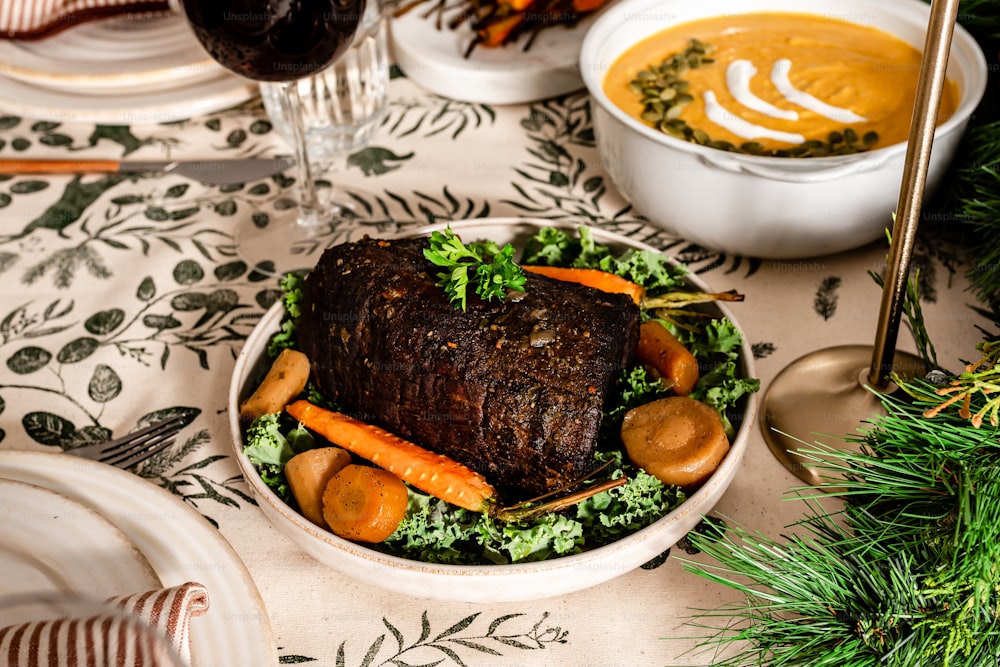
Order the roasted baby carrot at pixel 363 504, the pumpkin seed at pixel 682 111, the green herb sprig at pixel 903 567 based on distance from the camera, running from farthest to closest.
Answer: the pumpkin seed at pixel 682 111
the roasted baby carrot at pixel 363 504
the green herb sprig at pixel 903 567

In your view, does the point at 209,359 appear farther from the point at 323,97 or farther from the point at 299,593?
the point at 323,97

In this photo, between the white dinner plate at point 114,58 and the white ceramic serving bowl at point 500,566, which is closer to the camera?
the white ceramic serving bowl at point 500,566

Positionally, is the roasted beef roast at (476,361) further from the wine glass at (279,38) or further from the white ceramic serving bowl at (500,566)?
the wine glass at (279,38)

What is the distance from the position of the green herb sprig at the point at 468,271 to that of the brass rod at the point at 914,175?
500 millimetres

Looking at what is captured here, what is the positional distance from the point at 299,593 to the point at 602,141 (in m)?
0.98

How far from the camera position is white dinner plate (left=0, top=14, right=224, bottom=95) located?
6.59ft

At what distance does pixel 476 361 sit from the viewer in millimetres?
1246

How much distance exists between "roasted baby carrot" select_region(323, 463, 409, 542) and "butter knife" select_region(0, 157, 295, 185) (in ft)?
3.22

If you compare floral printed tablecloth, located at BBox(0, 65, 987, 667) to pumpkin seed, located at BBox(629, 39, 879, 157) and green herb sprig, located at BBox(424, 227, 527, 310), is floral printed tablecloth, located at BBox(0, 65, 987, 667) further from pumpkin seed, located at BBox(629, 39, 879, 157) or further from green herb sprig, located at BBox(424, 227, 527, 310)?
green herb sprig, located at BBox(424, 227, 527, 310)

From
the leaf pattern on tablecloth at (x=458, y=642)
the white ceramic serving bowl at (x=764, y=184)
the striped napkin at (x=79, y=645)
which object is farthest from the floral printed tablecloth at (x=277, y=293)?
the striped napkin at (x=79, y=645)

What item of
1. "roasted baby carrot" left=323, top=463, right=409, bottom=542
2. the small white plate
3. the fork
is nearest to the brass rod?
"roasted baby carrot" left=323, top=463, right=409, bottom=542

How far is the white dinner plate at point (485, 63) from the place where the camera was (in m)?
2.15

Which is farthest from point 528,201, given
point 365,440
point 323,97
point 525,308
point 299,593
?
point 299,593

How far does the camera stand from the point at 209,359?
1.61 m
